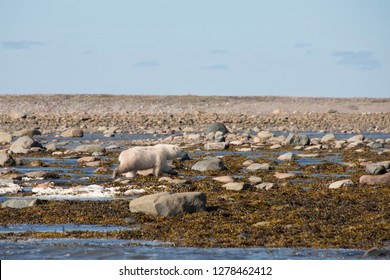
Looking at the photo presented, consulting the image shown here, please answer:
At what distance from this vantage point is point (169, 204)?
15.2m

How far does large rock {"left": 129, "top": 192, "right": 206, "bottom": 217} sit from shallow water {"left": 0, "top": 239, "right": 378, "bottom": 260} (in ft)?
6.92

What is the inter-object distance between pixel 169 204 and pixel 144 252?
291 cm

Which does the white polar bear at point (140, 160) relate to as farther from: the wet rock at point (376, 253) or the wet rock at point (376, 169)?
the wet rock at point (376, 253)

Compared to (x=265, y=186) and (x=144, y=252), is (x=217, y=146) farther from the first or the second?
(x=144, y=252)

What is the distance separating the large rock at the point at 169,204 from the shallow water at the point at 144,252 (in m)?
2.11

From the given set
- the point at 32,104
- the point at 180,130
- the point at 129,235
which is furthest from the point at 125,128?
the point at 129,235

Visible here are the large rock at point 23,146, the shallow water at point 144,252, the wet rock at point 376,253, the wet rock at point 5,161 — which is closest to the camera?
the wet rock at point 376,253

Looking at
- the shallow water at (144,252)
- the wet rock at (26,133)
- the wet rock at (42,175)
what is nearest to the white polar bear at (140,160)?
the wet rock at (42,175)

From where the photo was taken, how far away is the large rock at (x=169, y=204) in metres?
15.1

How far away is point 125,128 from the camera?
51.4m

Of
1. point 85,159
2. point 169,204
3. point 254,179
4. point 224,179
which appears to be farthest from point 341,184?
point 85,159
